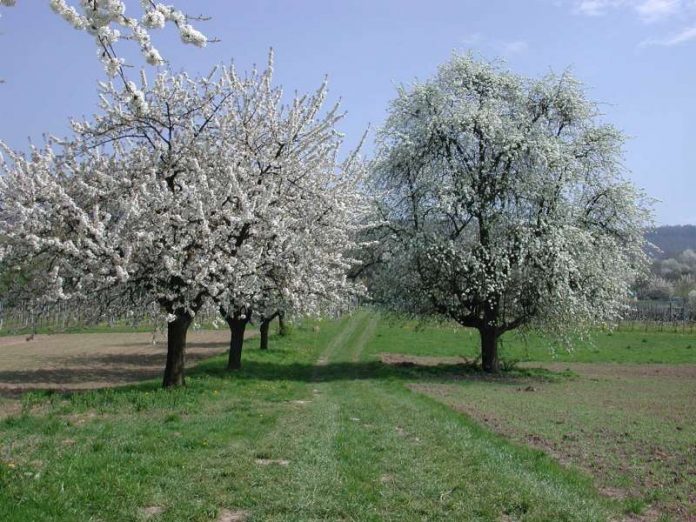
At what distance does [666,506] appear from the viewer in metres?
8.29

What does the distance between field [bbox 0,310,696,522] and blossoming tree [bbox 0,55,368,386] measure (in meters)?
3.16

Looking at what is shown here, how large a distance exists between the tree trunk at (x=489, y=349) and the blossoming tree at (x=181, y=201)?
40.4 ft

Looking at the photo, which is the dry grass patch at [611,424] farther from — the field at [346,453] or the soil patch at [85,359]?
the soil patch at [85,359]

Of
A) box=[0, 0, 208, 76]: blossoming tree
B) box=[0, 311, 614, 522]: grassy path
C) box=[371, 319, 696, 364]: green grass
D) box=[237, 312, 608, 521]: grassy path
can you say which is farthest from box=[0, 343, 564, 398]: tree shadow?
box=[0, 0, 208, 76]: blossoming tree

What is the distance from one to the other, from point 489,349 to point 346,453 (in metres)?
21.9

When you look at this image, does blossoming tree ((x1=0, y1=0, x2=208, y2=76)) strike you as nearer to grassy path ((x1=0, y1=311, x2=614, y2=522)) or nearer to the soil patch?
grassy path ((x1=0, y1=311, x2=614, y2=522))

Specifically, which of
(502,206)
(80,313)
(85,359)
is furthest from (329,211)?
(85,359)

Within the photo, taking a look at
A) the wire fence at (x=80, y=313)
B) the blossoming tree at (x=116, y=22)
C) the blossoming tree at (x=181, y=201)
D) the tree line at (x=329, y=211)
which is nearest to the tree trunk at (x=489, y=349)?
the tree line at (x=329, y=211)

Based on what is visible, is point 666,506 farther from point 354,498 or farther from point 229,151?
point 229,151

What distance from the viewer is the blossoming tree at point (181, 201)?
17234mm

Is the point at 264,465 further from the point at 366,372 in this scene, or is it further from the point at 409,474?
the point at 366,372

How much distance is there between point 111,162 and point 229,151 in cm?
340

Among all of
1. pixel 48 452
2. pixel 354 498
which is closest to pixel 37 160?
pixel 48 452

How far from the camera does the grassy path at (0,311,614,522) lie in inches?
292
